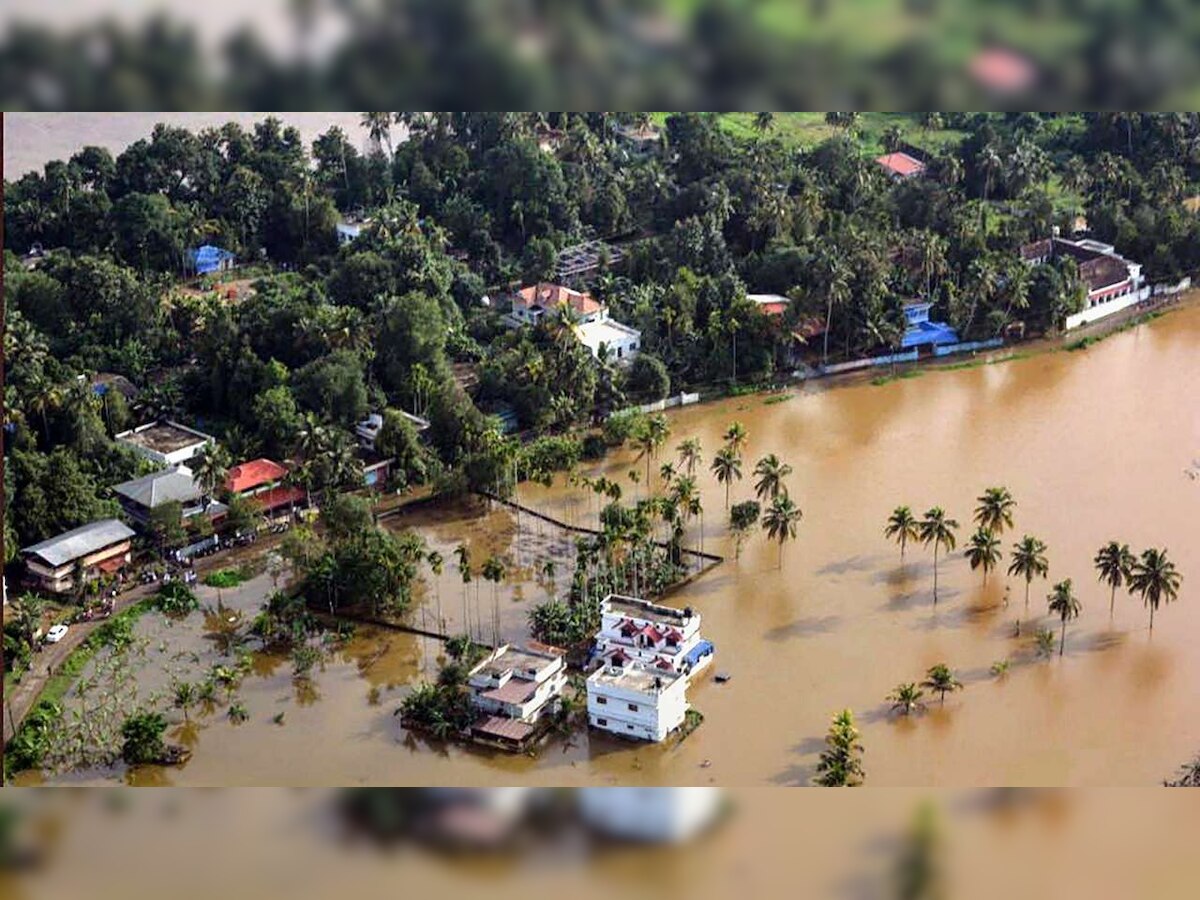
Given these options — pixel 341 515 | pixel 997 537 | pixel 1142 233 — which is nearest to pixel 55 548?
pixel 341 515

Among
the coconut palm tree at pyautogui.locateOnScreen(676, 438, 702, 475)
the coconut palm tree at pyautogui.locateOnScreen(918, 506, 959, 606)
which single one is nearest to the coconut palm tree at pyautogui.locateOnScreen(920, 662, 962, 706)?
the coconut palm tree at pyautogui.locateOnScreen(918, 506, 959, 606)

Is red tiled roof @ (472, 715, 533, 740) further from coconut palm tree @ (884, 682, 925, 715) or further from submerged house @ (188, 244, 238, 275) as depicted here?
submerged house @ (188, 244, 238, 275)

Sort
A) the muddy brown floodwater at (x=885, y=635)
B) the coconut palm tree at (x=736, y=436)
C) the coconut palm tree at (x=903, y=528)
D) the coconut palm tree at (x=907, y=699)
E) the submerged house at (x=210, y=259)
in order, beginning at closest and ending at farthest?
the muddy brown floodwater at (x=885, y=635), the coconut palm tree at (x=907, y=699), the coconut palm tree at (x=903, y=528), the coconut palm tree at (x=736, y=436), the submerged house at (x=210, y=259)

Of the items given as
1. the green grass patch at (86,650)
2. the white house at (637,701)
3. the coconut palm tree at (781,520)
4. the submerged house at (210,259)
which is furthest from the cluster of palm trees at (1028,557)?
the submerged house at (210,259)

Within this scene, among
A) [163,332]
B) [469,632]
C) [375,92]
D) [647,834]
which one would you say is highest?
[375,92]

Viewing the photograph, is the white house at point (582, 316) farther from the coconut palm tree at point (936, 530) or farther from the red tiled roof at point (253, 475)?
the coconut palm tree at point (936, 530)

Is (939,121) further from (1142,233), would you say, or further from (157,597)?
(157,597)

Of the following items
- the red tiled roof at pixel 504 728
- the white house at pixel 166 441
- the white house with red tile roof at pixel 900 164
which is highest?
the white house with red tile roof at pixel 900 164

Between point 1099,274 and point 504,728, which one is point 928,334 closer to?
point 1099,274
